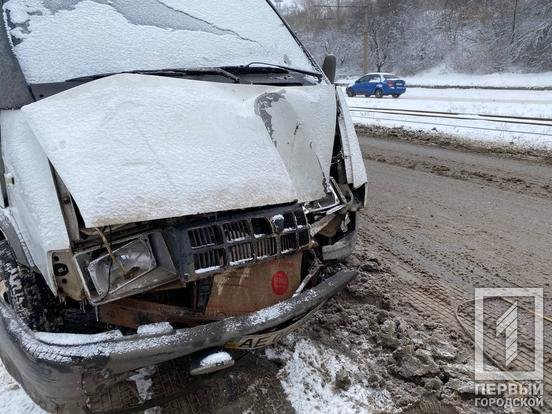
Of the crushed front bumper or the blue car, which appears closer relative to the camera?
the crushed front bumper

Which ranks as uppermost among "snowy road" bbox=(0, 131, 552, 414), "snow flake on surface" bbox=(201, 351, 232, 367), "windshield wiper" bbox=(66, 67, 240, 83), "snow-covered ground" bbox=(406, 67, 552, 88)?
"windshield wiper" bbox=(66, 67, 240, 83)

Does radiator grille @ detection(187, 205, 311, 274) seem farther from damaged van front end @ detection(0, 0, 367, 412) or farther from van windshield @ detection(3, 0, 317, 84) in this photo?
van windshield @ detection(3, 0, 317, 84)

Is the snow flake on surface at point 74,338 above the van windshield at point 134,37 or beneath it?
beneath

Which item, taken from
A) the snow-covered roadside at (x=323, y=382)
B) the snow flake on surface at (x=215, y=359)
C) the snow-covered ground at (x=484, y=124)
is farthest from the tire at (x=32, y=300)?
the snow-covered ground at (x=484, y=124)

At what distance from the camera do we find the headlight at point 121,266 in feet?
7.06

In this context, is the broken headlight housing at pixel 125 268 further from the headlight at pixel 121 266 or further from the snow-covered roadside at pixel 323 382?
the snow-covered roadside at pixel 323 382

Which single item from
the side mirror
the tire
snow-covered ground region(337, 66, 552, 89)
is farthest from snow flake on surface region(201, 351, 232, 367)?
snow-covered ground region(337, 66, 552, 89)

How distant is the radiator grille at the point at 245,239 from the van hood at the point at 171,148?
8 centimetres

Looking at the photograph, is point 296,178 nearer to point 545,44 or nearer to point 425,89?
point 425,89

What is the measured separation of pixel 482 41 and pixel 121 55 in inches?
1764

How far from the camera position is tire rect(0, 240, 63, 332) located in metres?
2.35

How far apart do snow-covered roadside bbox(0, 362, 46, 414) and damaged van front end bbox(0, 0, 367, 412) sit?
0.51 m

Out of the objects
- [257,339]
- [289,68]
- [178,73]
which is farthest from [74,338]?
[289,68]

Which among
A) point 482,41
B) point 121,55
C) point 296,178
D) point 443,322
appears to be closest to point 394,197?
point 443,322
